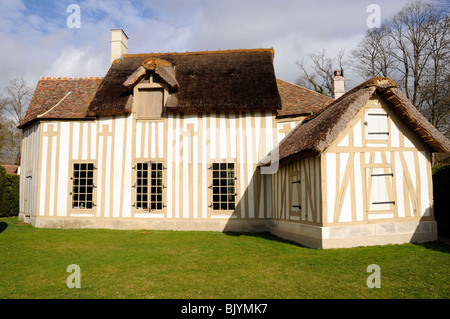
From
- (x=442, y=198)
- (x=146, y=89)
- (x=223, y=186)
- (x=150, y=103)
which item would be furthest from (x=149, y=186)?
(x=442, y=198)

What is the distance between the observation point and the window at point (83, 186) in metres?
12.2

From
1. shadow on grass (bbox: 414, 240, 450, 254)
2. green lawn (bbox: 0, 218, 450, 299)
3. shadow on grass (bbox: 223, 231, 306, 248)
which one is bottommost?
shadow on grass (bbox: 223, 231, 306, 248)

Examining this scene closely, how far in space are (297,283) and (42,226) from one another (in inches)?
407

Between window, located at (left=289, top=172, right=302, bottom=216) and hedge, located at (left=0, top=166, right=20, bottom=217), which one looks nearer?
window, located at (left=289, top=172, right=302, bottom=216)

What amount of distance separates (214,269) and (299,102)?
822 cm

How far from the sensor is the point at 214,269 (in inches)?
251

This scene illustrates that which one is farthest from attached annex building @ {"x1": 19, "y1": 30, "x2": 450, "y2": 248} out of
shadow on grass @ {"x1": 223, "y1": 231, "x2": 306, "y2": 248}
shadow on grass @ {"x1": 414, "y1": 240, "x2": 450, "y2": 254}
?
shadow on grass @ {"x1": 414, "y1": 240, "x2": 450, "y2": 254}

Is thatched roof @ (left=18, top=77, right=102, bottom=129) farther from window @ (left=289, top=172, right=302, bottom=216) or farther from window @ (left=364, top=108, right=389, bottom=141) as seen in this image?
window @ (left=364, top=108, right=389, bottom=141)

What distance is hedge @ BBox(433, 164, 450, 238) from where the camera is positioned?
919cm

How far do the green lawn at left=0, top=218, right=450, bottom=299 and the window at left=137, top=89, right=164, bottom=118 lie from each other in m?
4.91

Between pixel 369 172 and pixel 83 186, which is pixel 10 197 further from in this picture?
pixel 369 172

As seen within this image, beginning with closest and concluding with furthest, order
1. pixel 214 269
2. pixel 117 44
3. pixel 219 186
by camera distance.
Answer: pixel 214 269 < pixel 219 186 < pixel 117 44

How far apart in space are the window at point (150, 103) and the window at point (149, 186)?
1856mm

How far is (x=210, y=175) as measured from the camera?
11.9 m
